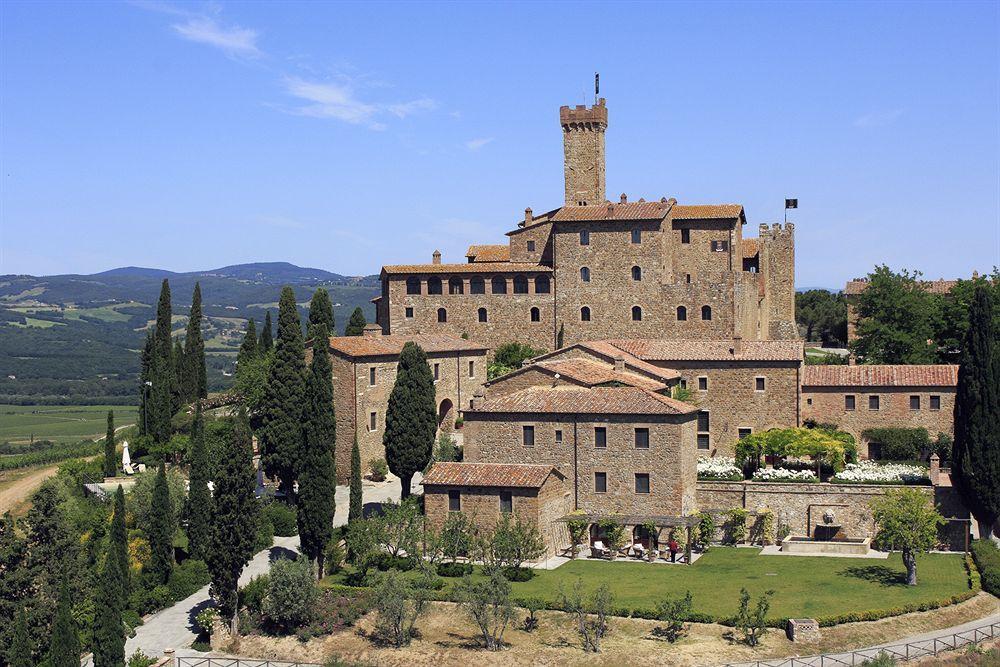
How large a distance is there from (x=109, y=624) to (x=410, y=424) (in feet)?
49.9

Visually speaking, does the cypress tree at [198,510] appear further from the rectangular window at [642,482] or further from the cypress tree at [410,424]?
the rectangular window at [642,482]

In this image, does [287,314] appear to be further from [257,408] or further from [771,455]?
[771,455]

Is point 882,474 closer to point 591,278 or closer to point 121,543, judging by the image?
point 591,278

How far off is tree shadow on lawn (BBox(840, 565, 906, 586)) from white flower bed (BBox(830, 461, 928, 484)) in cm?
530

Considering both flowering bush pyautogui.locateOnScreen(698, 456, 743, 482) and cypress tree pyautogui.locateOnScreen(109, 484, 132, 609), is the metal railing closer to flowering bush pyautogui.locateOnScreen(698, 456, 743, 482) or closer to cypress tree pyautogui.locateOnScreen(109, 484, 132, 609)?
flowering bush pyautogui.locateOnScreen(698, 456, 743, 482)

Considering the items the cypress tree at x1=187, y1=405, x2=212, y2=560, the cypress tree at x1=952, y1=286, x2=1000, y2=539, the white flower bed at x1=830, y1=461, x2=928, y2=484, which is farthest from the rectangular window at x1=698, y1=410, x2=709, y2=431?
the cypress tree at x1=187, y1=405, x2=212, y2=560

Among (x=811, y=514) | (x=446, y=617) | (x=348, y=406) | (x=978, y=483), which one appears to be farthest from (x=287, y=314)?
(x=978, y=483)

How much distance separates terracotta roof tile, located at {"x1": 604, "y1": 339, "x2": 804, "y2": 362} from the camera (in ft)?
174

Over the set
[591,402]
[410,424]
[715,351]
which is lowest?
[410,424]

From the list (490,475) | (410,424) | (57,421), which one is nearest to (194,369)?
(410,424)

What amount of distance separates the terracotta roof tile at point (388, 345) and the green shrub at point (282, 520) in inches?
320

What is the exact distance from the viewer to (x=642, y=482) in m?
43.5

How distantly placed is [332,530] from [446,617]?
7.03 metres

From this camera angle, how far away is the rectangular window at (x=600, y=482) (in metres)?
43.8
